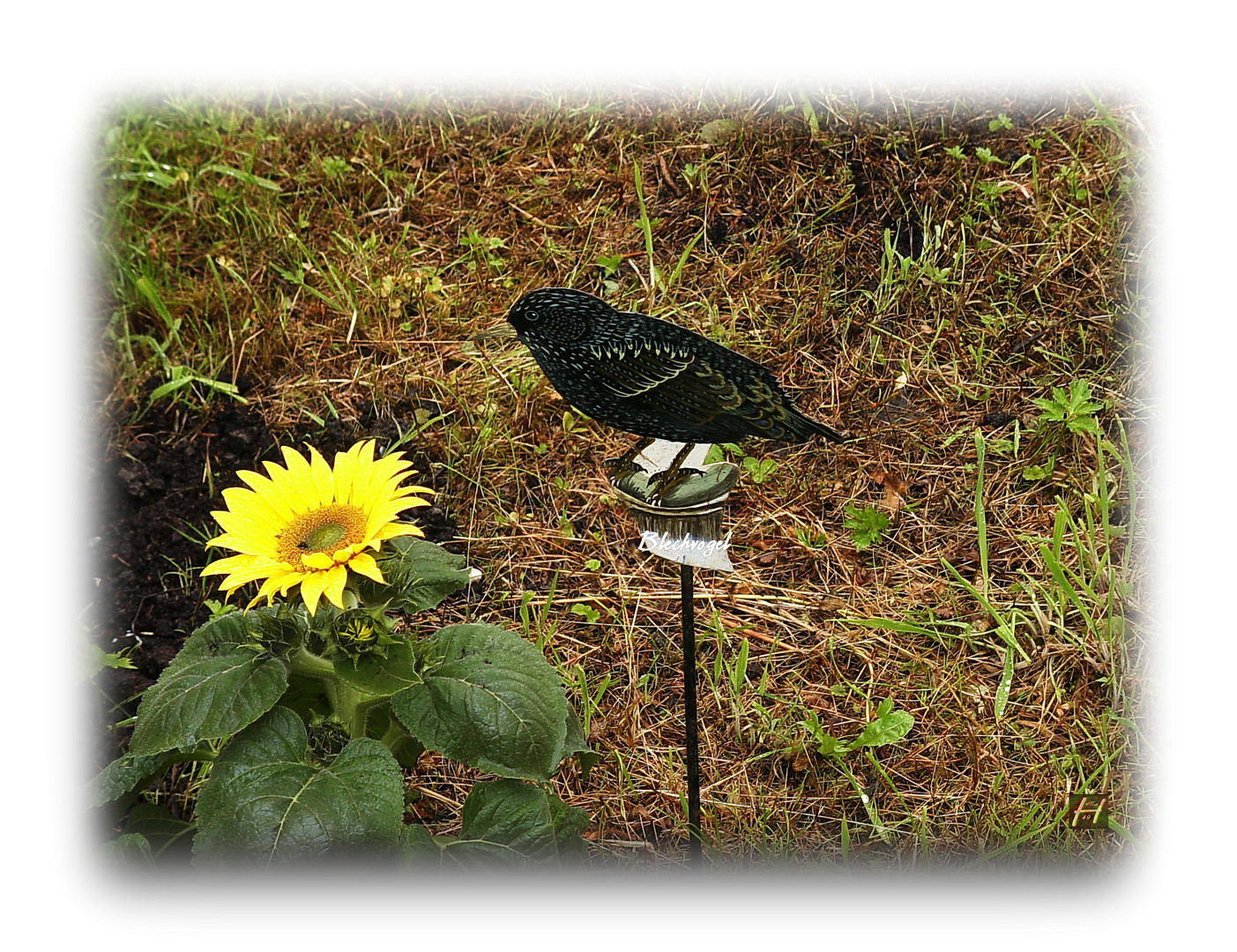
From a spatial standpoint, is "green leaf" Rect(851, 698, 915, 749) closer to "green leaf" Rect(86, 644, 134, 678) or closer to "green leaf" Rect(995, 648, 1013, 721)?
"green leaf" Rect(995, 648, 1013, 721)

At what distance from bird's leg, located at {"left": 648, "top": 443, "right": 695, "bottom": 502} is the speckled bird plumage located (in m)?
0.09

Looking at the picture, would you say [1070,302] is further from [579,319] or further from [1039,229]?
[579,319]

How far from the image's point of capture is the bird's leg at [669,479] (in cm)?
183

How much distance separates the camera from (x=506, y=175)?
3283 millimetres

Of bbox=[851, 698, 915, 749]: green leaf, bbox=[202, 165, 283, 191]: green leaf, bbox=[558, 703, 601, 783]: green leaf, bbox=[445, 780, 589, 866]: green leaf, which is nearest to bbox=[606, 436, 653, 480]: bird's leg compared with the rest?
bbox=[558, 703, 601, 783]: green leaf

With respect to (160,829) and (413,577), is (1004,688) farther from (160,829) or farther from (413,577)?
(160,829)

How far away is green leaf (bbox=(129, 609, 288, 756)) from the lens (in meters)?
1.62

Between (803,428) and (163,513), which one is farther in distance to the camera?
(163,513)

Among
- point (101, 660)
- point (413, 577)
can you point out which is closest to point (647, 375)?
point (413, 577)

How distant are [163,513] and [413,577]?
4.04 ft

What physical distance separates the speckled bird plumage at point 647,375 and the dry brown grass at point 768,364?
2.80 ft

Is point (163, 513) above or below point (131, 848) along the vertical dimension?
above

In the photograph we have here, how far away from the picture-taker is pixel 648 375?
67.6 inches

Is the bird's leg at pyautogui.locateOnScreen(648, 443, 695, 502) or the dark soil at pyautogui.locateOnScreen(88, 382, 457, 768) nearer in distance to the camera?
the bird's leg at pyautogui.locateOnScreen(648, 443, 695, 502)
